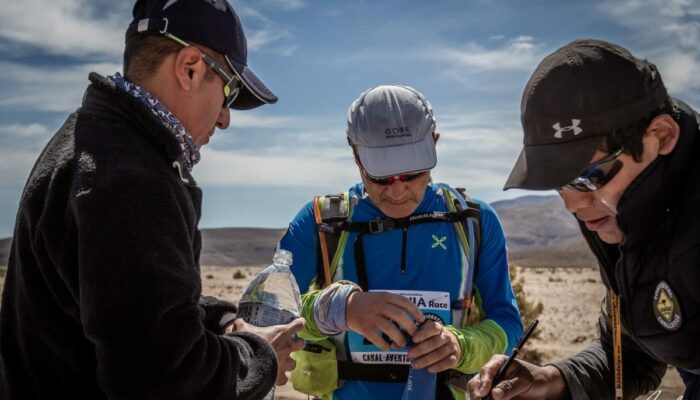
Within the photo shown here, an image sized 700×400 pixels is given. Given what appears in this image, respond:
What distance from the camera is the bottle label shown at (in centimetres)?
239

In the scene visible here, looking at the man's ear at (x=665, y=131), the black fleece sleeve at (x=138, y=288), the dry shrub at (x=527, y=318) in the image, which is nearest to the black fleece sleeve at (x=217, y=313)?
the black fleece sleeve at (x=138, y=288)

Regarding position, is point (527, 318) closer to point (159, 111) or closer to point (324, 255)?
point (324, 255)

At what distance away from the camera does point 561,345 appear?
46.1 feet

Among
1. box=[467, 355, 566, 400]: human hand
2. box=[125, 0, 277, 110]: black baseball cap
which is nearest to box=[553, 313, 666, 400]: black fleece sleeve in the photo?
box=[467, 355, 566, 400]: human hand

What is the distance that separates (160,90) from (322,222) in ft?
3.80

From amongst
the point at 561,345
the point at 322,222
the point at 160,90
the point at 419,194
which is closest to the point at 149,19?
the point at 160,90

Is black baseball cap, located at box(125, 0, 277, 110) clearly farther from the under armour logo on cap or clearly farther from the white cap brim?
the under armour logo on cap

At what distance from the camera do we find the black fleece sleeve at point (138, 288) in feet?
5.67

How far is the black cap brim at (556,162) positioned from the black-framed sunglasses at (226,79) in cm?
92

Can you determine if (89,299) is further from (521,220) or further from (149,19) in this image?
(521,220)

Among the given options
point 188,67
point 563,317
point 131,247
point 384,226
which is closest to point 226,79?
point 188,67

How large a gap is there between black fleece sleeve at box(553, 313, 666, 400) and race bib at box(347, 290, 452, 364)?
0.50 metres

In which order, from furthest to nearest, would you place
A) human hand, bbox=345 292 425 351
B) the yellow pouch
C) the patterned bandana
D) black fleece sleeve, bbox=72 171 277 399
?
the yellow pouch → human hand, bbox=345 292 425 351 → the patterned bandana → black fleece sleeve, bbox=72 171 277 399

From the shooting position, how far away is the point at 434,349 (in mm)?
2727
